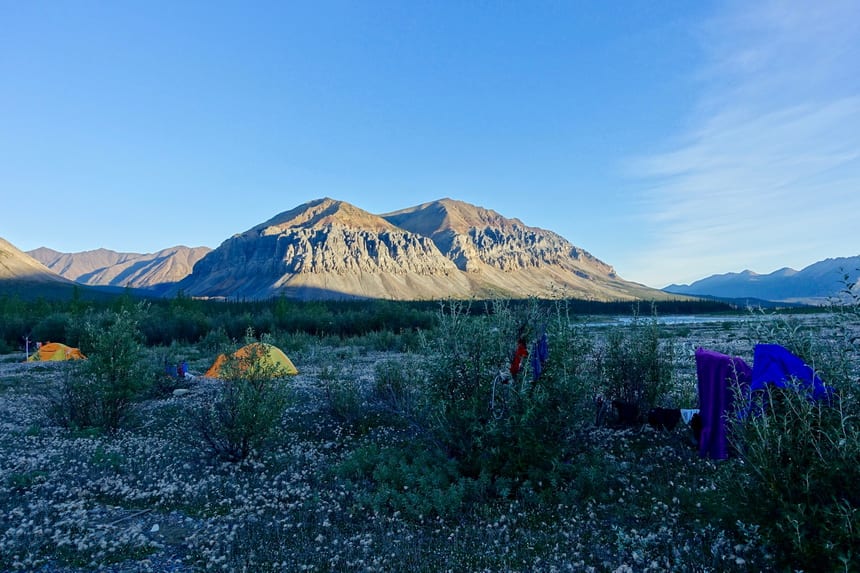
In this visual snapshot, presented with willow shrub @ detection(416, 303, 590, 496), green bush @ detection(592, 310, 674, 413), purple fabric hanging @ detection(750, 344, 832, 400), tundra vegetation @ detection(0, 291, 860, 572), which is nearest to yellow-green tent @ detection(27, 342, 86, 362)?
tundra vegetation @ detection(0, 291, 860, 572)

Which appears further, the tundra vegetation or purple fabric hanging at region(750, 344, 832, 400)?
purple fabric hanging at region(750, 344, 832, 400)

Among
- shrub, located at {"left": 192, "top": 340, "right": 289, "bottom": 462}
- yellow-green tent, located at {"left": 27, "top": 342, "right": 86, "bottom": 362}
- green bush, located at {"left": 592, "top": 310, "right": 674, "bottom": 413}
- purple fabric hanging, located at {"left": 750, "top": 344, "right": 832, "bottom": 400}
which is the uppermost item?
purple fabric hanging, located at {"left": 750, "top": 344, "right": 832, "bottom": 400}

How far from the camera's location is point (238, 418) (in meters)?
11.2

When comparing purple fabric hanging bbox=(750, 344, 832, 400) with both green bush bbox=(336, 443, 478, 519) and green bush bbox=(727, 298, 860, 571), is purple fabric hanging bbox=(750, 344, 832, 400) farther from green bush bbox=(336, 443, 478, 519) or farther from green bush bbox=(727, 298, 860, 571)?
green bush bbox=(336, 443, 478, 519)

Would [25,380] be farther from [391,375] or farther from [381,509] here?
[381,509]

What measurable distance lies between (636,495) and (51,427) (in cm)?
1548

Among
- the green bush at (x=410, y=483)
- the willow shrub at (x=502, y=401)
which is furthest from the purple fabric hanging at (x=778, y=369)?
the green bush at (x=410, y=483)

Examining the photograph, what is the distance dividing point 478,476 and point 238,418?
5572 mm

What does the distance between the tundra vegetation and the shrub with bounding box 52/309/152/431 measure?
0.37m

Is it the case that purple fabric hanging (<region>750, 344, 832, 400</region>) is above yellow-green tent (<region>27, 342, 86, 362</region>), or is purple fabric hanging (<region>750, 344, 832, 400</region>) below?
above

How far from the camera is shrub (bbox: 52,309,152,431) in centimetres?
1449

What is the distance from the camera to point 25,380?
78.4 ft

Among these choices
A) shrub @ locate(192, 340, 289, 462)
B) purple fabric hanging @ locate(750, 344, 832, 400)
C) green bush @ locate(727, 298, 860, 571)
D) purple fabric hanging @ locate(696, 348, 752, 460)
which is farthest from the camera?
shrub @ locate(192, 340, 289, 462)

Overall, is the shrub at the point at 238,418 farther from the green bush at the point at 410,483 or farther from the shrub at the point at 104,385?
the shrub at the point at 104,385
